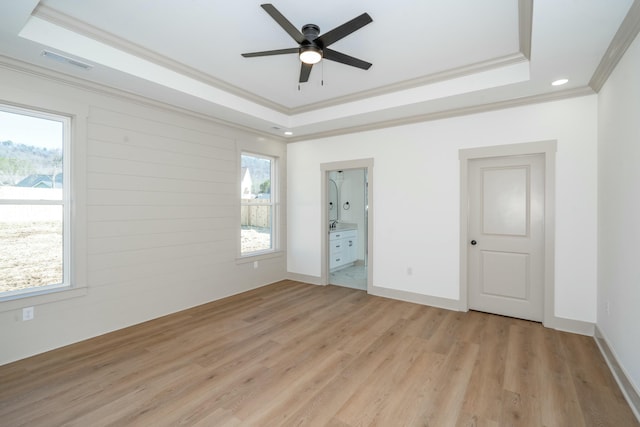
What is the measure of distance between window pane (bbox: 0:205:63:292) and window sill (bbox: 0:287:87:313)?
4.9 inches

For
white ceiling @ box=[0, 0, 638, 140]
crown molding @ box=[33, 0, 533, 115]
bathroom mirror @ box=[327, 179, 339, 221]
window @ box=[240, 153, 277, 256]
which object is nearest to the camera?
white ceiling @ box=[0, 0, 638, 140]

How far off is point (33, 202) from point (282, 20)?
293 cm

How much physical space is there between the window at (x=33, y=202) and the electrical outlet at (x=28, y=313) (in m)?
0.15

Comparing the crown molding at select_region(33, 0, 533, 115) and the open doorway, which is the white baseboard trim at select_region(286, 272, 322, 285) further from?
the crown molding at select_region(33, 0, 533, 115)

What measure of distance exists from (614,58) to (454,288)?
2890 millimetres

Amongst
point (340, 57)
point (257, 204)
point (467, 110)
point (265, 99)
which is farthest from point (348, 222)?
point (340, 57)

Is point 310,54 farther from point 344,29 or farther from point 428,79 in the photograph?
point 428,79

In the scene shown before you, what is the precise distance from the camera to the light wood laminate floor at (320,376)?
2088mm

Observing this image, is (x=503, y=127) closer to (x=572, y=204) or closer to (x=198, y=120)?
(x=572, y=204)

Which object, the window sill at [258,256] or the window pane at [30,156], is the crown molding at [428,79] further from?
the window pane at [30,156]

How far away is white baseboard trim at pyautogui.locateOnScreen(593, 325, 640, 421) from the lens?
212 centimetres

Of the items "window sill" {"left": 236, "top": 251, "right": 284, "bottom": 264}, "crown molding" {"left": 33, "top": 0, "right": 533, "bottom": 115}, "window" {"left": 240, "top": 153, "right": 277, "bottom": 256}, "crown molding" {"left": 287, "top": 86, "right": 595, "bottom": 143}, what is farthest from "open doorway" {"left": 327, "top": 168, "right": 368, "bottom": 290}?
"crown molding" {"left": 33, "top": 0, "right": 533, "bottom": 115}

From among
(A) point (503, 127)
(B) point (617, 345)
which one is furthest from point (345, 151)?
(B) point (617, 345)

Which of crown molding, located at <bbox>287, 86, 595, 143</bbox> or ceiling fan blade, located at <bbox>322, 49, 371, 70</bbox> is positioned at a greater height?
crown molding, located at <bbox>287, 86, 595, 143</bbox>
